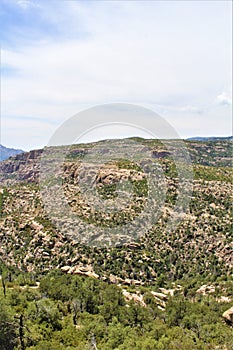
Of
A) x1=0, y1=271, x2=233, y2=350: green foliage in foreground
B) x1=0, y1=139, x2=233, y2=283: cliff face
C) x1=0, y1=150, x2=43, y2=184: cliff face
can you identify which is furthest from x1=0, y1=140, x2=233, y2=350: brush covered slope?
x1=0, y1=150, x2=43, y2=184: cliff face

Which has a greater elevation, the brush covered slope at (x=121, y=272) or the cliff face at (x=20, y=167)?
the cliff face at (x=20, y=167)

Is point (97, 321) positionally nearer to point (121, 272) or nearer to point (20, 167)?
point (121, 272)

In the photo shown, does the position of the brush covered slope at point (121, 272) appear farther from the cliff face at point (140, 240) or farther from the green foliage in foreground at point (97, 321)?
the cliff face at point (140, 240)

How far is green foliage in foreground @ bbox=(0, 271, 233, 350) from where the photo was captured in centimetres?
2470

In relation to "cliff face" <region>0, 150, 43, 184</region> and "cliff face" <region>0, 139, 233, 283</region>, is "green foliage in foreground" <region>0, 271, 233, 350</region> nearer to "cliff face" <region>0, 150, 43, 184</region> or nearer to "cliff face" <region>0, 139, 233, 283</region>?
"cliff face" <region>0, 139, 233, 283</region>

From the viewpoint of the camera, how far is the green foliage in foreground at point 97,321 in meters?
24.7

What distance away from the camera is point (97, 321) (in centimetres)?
3091

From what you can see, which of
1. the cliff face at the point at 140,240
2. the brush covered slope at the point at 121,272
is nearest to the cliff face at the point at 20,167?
the brush covered slope at the point at 121,272

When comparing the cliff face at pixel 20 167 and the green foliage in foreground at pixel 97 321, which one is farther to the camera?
the cliff face at pixel 20 167

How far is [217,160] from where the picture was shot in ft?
470

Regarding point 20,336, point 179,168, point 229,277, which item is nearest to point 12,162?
point 179,168

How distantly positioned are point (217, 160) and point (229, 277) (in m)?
94.1

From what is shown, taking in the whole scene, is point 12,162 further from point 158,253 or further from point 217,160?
point 158,253

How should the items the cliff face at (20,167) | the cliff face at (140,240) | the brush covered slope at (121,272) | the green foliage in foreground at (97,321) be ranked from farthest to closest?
the cliff face at (20,167), the cliff face at (140,240), the brush covered slope at (121,272), the green foliage in foreground at (97,321)
